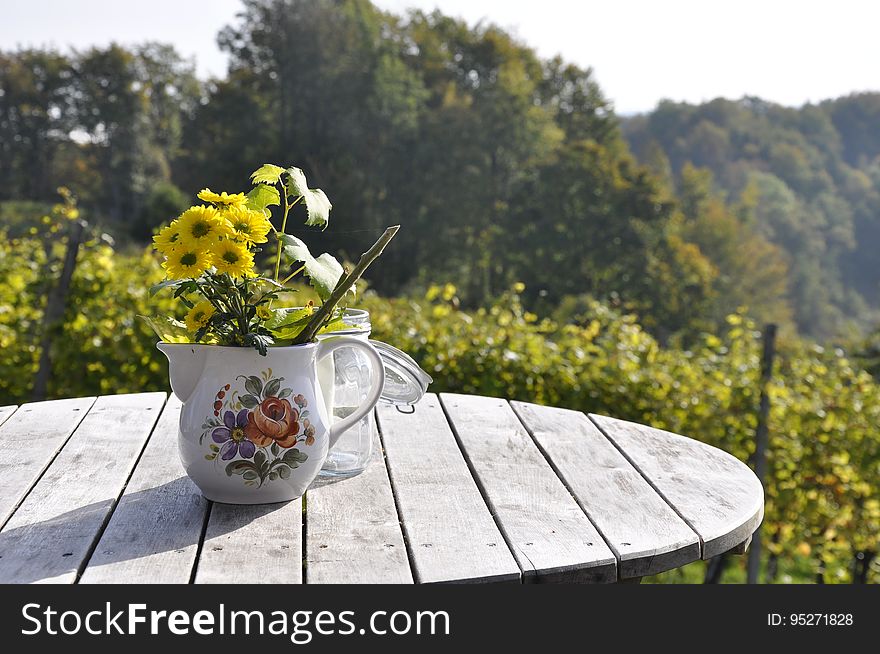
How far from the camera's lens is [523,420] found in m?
1.46

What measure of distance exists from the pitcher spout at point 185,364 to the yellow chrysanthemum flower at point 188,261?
9 centimetres

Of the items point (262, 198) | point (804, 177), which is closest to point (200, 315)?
point (262, 198)

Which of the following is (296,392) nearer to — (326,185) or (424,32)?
(326,185)

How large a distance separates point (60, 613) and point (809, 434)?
2644 millimetres

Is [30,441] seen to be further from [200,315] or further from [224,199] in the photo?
[224,199]

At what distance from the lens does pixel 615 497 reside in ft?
3.55

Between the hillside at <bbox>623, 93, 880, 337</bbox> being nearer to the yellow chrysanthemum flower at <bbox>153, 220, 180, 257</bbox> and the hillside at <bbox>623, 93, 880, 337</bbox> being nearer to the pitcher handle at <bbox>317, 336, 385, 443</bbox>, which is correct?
the pitcher handle at <bbox>317, 336, 385, 443</bbox>

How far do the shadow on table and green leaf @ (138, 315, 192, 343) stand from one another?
0.19 metres

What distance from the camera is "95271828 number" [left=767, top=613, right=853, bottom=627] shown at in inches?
36.6

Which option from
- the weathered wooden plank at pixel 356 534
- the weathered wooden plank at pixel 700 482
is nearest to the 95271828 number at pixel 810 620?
the weathered wooden plank at pixel 700 482

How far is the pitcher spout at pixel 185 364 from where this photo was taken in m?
0.98

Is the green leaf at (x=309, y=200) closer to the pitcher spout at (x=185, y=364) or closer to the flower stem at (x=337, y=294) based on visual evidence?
the flower stem at (x=337, y=294)

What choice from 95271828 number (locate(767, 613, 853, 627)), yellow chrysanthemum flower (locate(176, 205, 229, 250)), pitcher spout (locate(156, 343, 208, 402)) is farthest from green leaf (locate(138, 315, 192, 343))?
95271828 number (locate(767, 613, 853, 627))

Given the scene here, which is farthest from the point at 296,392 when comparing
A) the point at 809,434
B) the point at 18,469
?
the point at 809,434
